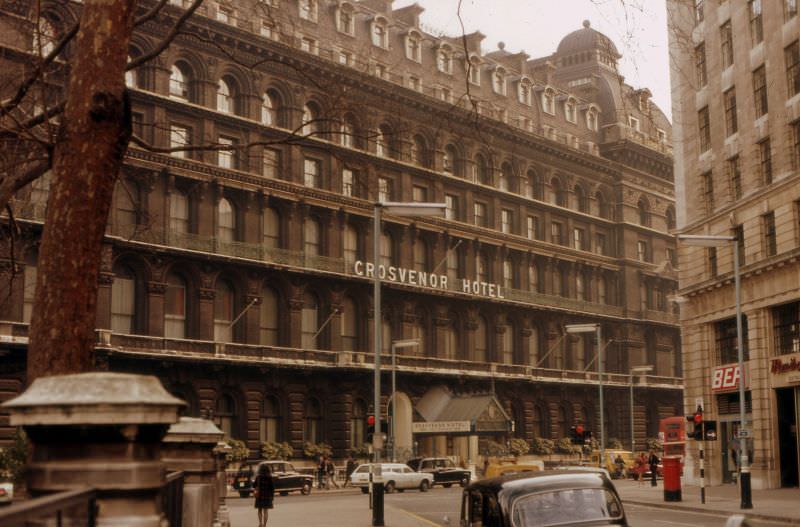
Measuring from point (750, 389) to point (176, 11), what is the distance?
27.3 metres

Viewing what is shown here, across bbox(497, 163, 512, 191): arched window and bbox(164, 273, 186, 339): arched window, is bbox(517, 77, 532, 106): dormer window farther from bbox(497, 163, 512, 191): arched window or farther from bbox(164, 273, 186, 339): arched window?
bbox(164, 273, 186, 339): arched window

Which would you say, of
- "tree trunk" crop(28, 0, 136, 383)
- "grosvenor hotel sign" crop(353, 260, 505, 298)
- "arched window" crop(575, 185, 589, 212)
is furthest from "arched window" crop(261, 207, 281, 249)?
"tree trunk" crop(28, 0, 136, 383)

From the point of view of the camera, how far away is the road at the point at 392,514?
30.8m

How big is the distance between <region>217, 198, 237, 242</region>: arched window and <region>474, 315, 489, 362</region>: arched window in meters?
20.3

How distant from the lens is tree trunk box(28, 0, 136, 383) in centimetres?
1061

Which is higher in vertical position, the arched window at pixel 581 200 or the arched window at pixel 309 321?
the arched window at pixel 581 200

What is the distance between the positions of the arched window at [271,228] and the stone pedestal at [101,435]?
184ft

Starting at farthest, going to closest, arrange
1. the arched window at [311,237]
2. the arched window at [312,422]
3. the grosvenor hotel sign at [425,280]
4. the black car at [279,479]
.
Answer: the grosvenor hotel sign at [425,280], the arched window at [311,237], the arched window at [312,422], the black car at [279,479]

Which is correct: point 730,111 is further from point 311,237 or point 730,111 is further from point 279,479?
point 311,237

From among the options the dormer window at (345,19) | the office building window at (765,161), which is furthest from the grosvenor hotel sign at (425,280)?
the office building window at (765,161)

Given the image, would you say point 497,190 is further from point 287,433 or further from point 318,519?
point 318,519

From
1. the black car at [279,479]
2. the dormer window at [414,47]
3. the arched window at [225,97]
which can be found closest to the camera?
the black car at [279,479]

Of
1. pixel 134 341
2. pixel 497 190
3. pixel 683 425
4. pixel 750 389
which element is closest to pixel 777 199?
pixel 750 389

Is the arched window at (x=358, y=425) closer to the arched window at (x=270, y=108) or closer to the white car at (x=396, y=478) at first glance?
the white car at (x=396, y=478)
